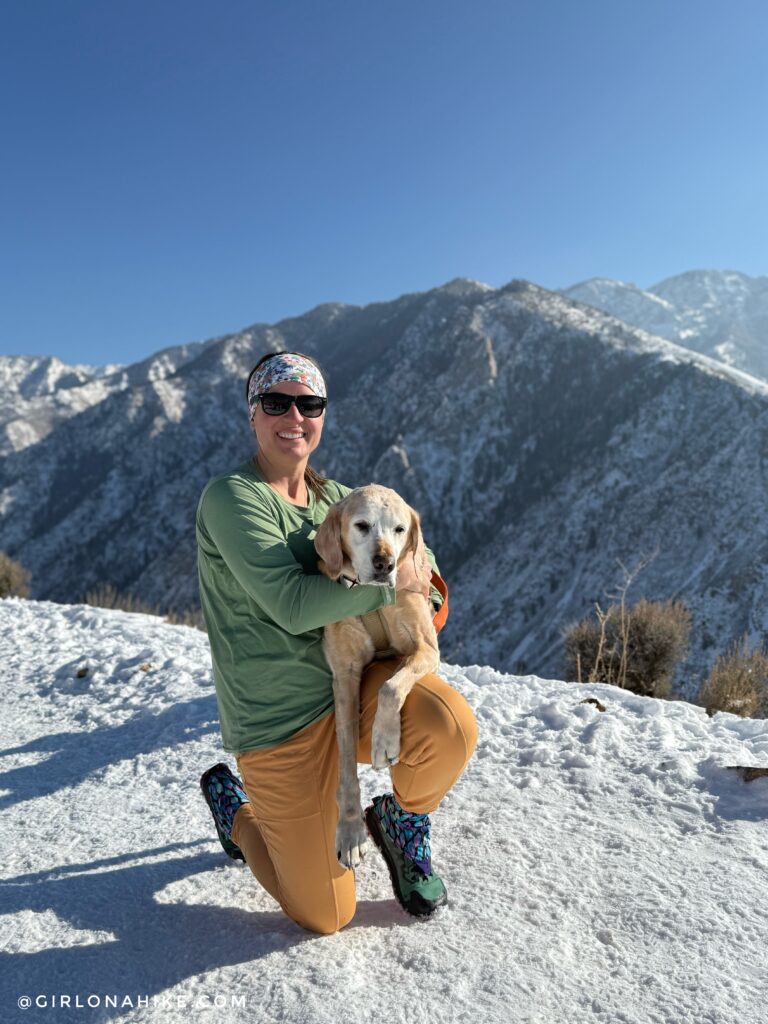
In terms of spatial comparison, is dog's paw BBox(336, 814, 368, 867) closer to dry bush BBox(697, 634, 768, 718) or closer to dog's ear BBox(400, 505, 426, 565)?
dog's ear BBox(400, 505, 426, 565)

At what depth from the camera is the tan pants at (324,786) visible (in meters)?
2.28

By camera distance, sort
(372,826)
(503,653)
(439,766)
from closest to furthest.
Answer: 1. (439,766)
2. (372,826)
3. (503,653)

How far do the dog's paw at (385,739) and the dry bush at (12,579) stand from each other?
580 inches

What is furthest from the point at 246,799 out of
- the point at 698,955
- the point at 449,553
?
the point at 449,553

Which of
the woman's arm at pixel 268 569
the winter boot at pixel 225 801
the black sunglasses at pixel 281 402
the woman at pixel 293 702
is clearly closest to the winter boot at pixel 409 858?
the woman at pixel 293 702

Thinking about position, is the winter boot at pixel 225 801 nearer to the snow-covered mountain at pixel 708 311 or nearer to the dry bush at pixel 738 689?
the dry bush at pixel 738 689

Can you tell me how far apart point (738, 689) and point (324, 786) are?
4.78 m

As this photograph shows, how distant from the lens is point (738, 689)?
5750mm

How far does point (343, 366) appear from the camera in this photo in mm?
82438

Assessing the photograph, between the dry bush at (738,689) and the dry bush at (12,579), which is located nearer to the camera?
the dry bush at (738,689)

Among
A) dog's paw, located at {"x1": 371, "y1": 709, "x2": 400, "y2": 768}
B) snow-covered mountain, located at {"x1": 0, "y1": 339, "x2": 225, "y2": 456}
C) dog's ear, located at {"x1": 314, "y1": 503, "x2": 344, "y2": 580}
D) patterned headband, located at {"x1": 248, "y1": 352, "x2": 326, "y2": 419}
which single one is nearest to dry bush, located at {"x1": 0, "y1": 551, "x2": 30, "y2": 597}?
patterned headband, located at {"x1": 248, "y1": 352, "x2": 326, "y2": 419}

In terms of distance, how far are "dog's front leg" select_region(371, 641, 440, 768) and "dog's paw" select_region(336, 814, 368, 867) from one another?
0.23 m

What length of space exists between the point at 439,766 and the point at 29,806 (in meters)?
2.53

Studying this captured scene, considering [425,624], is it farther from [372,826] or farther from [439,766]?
[372,826]
